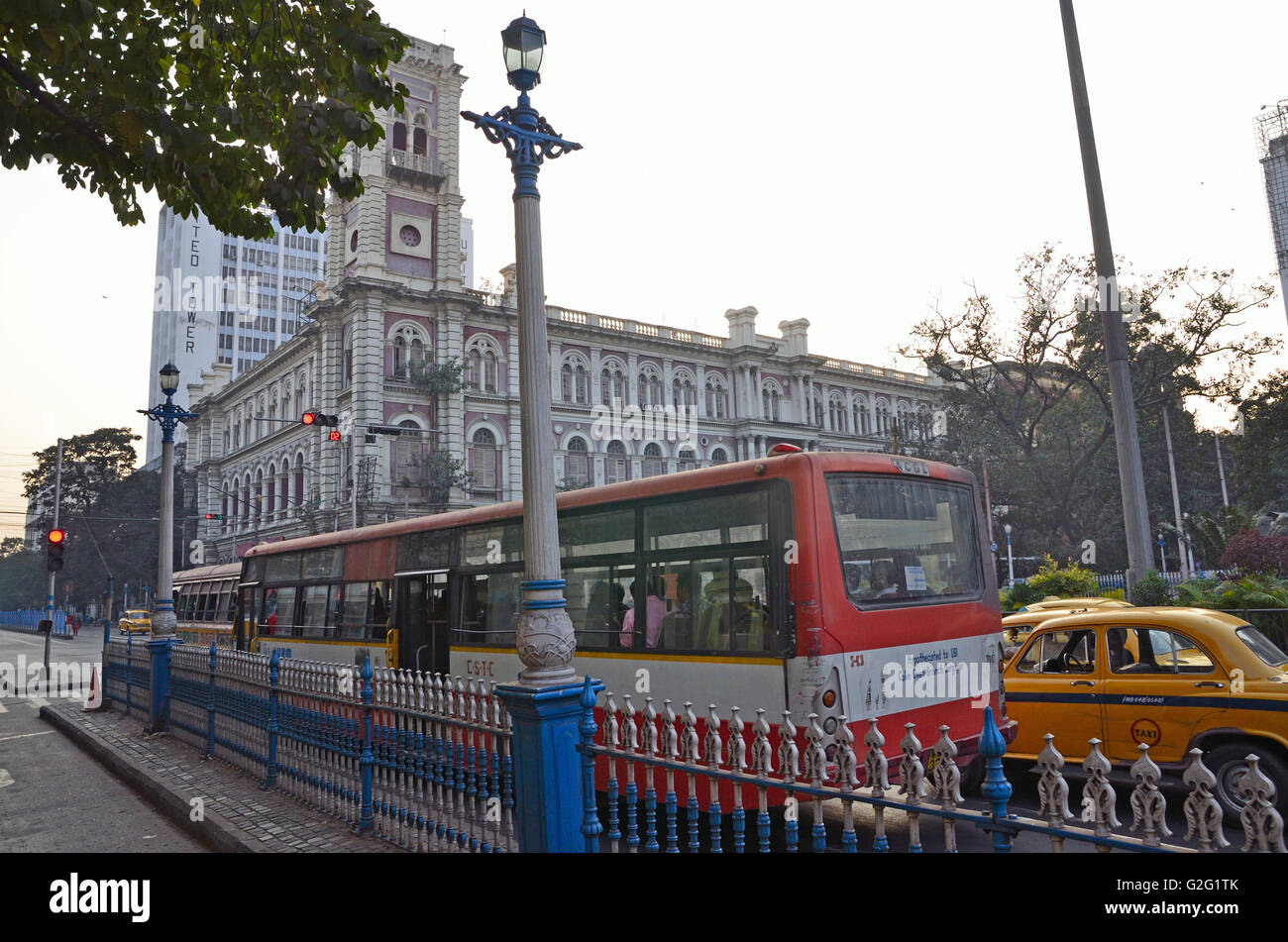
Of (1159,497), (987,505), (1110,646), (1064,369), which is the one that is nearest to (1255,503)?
(1159,497)

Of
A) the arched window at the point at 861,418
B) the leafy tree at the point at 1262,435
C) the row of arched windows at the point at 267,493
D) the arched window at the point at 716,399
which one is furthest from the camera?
the arched window at the point at 861,418

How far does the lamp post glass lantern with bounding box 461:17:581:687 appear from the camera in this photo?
478cm

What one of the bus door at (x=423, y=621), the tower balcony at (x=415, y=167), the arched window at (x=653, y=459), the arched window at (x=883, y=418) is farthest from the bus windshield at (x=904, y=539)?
the arched window at (x=883, y=418)

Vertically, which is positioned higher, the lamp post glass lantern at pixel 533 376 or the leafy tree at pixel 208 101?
the leafy tree at pixel 208 101

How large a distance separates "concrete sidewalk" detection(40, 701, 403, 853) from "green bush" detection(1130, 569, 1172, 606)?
10.4m

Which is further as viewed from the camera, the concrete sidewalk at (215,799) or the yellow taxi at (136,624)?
the yellow taxi at (136,624)

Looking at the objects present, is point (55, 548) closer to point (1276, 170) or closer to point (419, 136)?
point (419, 136)

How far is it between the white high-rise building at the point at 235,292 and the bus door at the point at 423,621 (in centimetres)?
8485

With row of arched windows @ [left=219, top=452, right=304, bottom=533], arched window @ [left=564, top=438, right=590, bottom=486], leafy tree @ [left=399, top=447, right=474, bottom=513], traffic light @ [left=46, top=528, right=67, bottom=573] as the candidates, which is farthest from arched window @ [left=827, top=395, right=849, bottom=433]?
traffic light @ [left=46, top=528, right=67, bottom=573]

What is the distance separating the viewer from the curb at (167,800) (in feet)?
23.1

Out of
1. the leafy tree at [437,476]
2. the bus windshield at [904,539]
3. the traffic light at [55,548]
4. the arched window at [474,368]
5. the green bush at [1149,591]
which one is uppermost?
the arched window at [474,368]

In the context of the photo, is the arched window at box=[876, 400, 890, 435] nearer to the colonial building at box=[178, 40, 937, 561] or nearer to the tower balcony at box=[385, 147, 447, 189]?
the colonial building at box=[178, 40, 937, 561]

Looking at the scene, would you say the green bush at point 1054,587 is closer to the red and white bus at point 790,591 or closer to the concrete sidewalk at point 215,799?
the red and white bus at point 790,591
